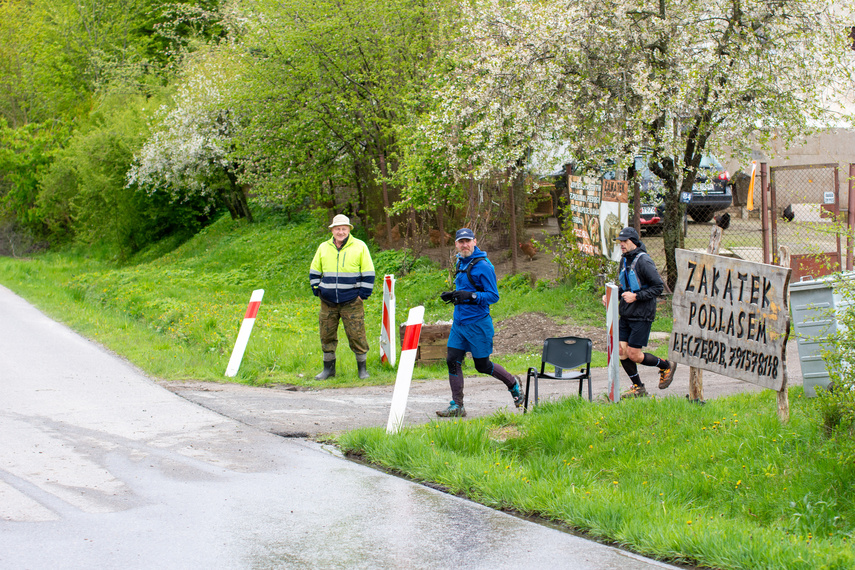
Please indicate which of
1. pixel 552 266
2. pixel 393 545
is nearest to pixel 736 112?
pixel 552 266

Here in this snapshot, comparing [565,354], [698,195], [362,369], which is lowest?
[362,369]

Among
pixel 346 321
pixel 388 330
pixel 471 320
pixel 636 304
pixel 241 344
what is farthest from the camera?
pixel 241 344

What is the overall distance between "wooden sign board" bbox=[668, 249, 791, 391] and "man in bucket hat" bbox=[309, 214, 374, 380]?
14.3 ft

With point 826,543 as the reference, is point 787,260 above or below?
above

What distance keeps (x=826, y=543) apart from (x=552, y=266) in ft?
43.1

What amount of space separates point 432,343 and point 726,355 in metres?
5.11

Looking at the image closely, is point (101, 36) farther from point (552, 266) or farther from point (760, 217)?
point (760, 217)

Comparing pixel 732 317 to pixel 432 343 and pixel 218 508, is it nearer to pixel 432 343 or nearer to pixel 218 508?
pixel 218 508

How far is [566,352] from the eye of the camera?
A: 8297 mm

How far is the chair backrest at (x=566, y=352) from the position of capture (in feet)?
26.9

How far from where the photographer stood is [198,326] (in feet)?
47.2

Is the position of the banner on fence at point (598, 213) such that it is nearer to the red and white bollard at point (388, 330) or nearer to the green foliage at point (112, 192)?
the red and white bollard at point (388, 330)

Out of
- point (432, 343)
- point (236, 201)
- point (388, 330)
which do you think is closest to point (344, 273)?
point (388, 330)

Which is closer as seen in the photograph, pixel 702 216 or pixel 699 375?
pixel 699 375
